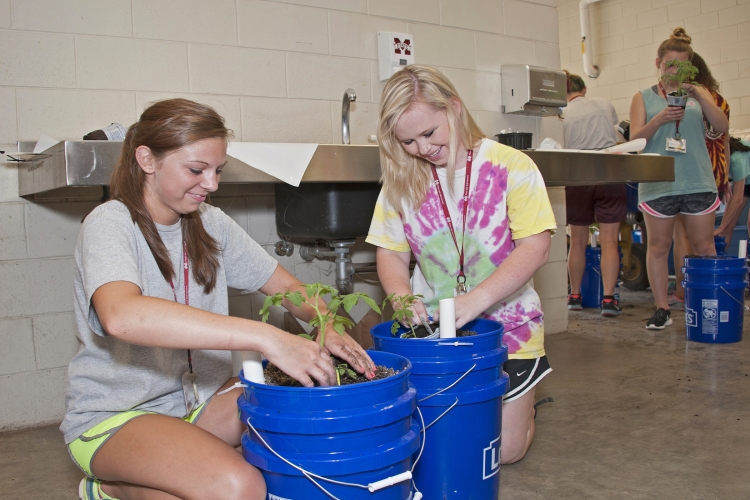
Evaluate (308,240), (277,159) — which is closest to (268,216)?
(308,240)

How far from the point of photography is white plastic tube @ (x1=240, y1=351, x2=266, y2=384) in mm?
1134

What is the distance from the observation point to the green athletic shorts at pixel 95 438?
4.20 feet

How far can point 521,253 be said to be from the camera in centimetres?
163

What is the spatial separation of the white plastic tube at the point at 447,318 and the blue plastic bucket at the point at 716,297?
2.14 m

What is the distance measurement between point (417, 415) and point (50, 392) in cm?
156

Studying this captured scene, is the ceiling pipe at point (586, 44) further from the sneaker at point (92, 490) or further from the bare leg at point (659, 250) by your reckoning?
the sneaker at point (92, 490)

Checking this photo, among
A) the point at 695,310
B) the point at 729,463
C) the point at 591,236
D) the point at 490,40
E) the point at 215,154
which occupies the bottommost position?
the point at 729,463

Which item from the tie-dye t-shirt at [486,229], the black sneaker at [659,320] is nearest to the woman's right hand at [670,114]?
the black sneaker at [659,320]

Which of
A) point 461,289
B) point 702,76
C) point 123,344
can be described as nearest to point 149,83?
point 123,344

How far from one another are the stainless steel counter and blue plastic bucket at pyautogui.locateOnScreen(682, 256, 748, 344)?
1.64 ft

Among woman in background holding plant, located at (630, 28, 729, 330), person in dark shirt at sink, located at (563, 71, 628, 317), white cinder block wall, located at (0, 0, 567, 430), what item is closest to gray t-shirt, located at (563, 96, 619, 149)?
person in dark shirt at sink, located at (563, 71, 628, 317)

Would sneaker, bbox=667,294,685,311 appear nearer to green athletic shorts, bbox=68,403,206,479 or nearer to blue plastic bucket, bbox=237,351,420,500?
blue plastic bucket, bbox=237,351,420,500

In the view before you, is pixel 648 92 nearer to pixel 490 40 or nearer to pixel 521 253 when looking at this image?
pixel 490 40

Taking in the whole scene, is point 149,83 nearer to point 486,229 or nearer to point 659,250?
point 486,229
